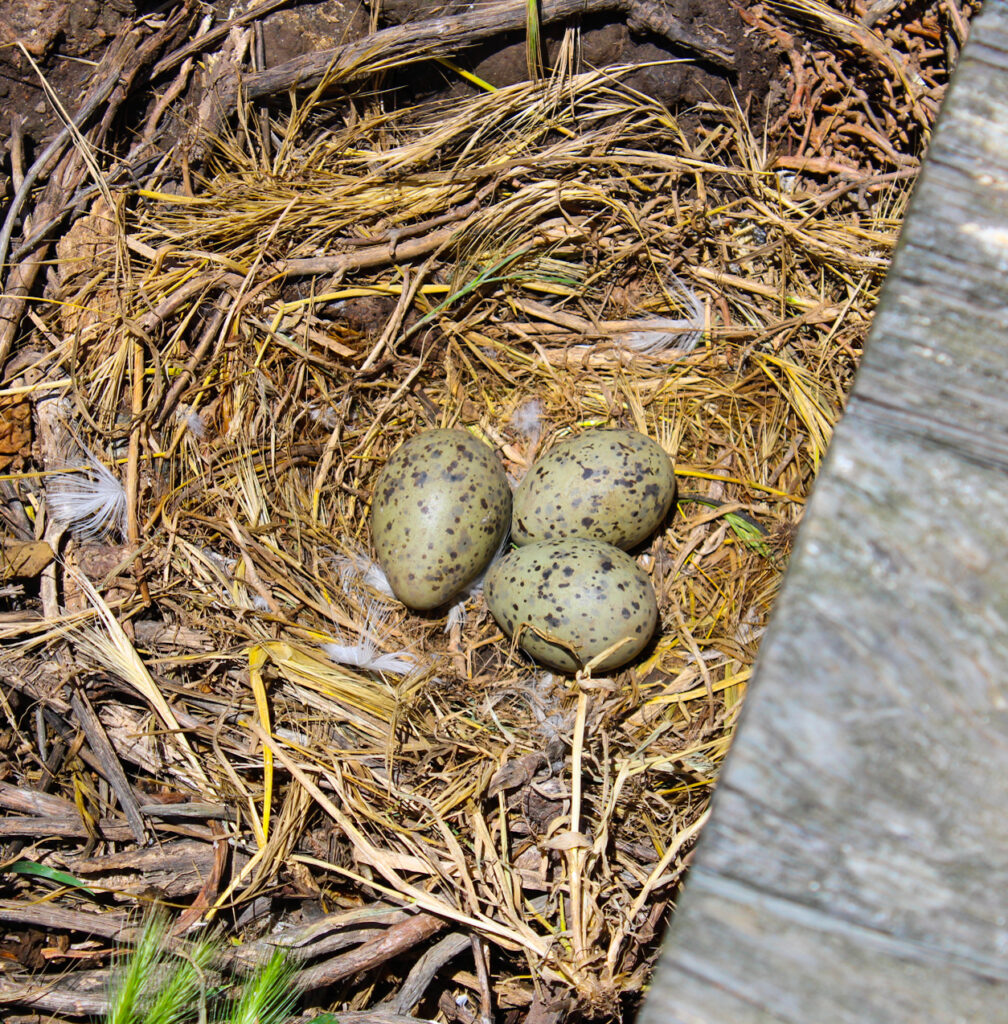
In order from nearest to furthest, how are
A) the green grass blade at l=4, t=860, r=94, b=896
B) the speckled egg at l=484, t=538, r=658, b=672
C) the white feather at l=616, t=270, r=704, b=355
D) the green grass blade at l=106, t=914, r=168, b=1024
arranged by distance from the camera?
the green grass blade at l=106, t=914, r=168, b=1024, the green grass blade at l=4, t=860, r=94, b=896, the speckled egg at l=484, t=538, r=658, b=672, the white feather at l=616, t=270, r=704, b=355

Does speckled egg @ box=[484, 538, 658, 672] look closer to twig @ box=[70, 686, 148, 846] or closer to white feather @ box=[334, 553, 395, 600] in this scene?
white feather @ box=[334, 553, 395, 600]

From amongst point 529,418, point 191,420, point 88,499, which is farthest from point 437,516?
point 88,499

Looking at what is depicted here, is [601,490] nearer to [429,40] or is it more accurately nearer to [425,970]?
[425,970]

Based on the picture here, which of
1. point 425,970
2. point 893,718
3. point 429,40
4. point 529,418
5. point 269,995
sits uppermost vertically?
point 429,40

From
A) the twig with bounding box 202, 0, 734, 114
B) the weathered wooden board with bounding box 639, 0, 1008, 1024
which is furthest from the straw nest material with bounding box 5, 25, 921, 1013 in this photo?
the weathered wooden board with bounding box 639, 0, 1008, 1024

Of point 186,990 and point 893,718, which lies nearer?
point 893,718

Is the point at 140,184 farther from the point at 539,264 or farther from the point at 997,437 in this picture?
the point at 997,437
